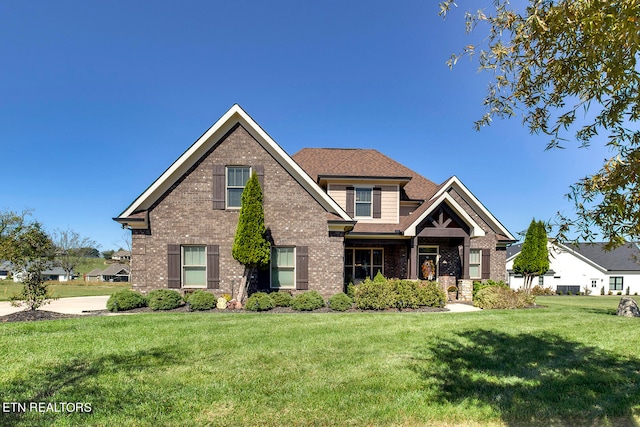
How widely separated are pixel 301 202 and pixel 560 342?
380 inches

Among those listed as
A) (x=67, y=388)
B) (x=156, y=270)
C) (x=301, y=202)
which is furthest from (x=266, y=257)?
(x=67, y=388)

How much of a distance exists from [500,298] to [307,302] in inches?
294

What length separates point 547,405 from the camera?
4367 mm

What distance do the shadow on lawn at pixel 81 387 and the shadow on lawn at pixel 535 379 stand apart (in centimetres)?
405

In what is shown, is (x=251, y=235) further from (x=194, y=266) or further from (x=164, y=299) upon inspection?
(x=164, y=299)

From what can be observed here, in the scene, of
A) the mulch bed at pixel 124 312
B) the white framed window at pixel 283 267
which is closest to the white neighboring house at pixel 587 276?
the mulch bed at pixel 124 312

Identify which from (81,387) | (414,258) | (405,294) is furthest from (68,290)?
(81,387)

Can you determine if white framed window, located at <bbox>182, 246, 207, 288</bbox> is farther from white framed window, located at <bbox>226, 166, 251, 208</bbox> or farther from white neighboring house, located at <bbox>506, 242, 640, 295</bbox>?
white neighboring house, located at <bbox>506, 242, 640, 295</bbox>

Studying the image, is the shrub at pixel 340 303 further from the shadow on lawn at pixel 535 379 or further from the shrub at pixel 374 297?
the shadow on lawn at pixel 535 379

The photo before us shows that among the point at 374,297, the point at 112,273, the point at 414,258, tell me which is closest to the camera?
the point at 374,297

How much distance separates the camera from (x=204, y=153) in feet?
47.7

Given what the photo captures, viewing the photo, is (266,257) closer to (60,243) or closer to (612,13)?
(612,13)

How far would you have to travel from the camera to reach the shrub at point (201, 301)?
1238 cm

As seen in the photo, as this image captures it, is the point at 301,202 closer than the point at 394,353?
No
